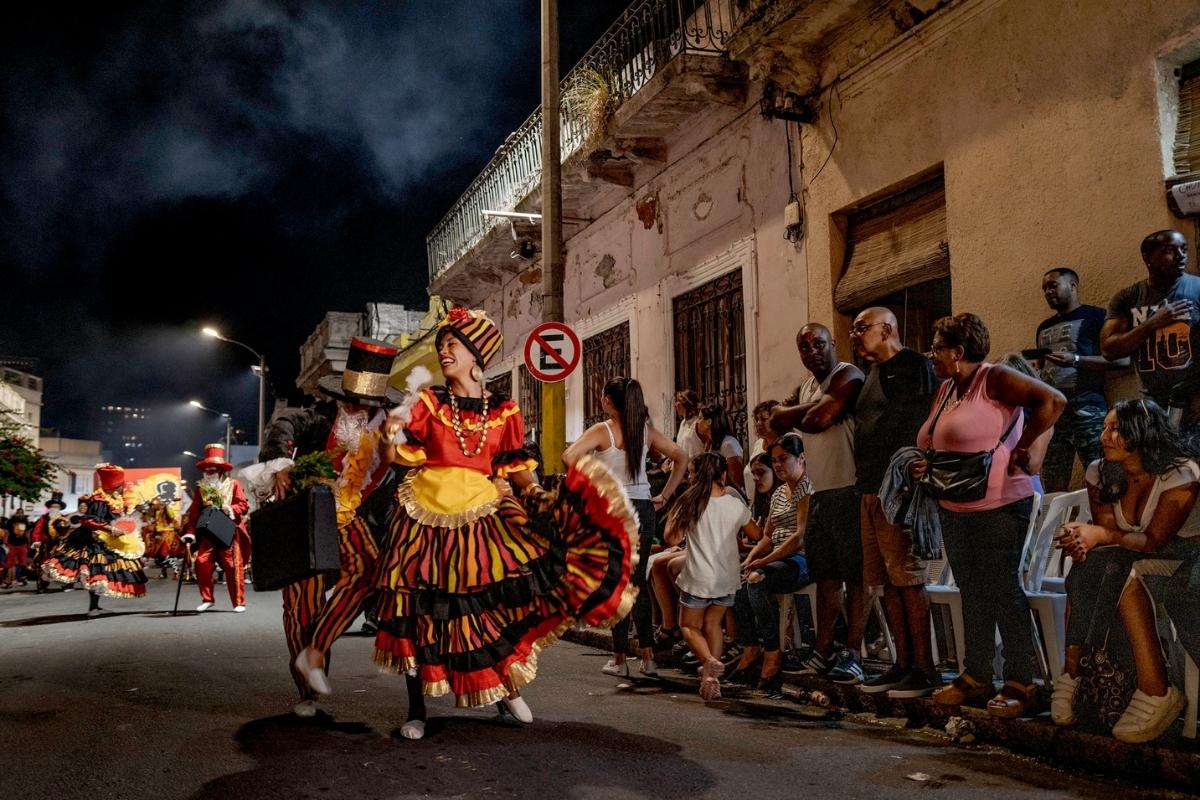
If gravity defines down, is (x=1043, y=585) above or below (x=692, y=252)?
below

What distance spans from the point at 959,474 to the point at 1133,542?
1016mm

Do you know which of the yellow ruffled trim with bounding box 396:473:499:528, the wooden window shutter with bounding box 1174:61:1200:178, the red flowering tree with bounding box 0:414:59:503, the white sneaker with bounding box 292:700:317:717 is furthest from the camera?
the red flowering tree with bounding box 0:414:59:503

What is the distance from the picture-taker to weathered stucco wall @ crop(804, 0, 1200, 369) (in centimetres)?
730

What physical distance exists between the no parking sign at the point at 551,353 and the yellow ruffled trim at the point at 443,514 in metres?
5.03

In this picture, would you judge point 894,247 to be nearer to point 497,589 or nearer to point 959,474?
point 959,474

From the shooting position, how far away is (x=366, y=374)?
6.54m

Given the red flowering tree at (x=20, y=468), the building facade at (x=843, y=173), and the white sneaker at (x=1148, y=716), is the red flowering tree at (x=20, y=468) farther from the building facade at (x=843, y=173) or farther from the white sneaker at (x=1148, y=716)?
the white sneaker at (x=1148, y=716)

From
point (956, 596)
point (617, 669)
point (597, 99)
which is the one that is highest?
point (597, 99)

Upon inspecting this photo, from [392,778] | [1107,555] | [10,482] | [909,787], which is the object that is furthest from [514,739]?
[10,482]

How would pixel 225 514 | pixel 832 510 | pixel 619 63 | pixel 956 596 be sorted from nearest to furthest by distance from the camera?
pixel 956 596
pixel 832 510
pixel 619 63
pixel 225 514

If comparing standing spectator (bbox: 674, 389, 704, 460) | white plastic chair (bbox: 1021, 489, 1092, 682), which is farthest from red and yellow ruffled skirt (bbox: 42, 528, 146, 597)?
white plastic chair (bbox: 1021, 489, 1092, 682)

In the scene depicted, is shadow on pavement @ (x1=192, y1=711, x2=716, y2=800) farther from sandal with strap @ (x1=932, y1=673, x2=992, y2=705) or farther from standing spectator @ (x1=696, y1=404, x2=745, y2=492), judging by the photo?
standing spectator @ (x1=696, y1=404, x2=745, y2=492)

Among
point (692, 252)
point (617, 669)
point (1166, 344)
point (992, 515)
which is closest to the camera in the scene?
point (992, 515)

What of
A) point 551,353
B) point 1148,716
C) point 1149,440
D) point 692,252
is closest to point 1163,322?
point 1149,440
